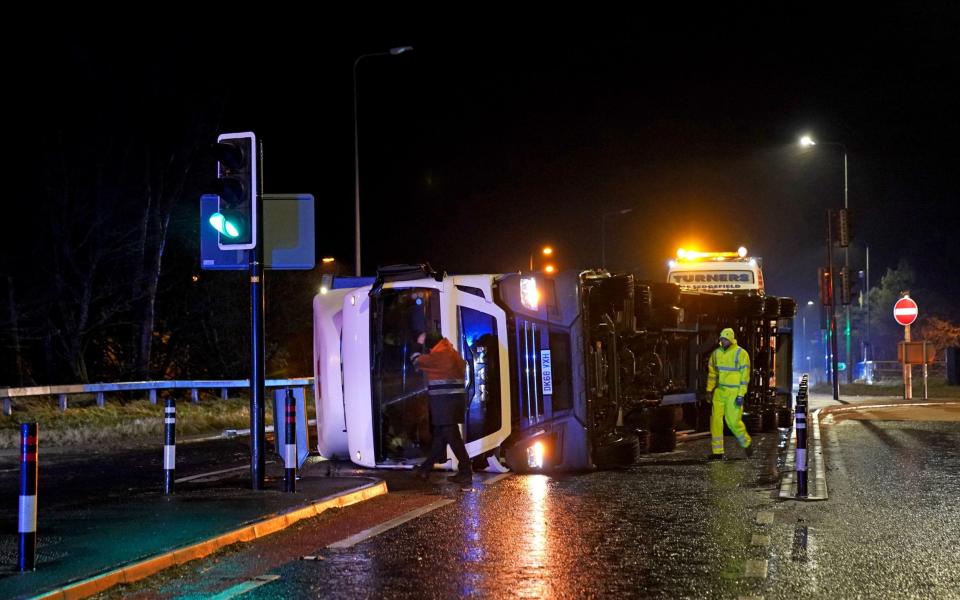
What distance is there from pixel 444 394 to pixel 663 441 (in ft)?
17.9

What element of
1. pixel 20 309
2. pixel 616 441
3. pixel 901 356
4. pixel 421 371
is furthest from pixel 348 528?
pixel 901 356

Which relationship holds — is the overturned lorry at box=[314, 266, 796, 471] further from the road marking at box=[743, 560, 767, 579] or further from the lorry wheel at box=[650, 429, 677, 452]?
the road marking at box=[743, 560, 767, 579]

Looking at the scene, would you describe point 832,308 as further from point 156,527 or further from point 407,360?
point 156,527

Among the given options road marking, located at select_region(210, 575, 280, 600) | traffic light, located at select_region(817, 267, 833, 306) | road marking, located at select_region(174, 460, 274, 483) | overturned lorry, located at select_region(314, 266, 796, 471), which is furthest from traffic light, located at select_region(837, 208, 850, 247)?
road marking, located at select_region(210, 575, 280, 600)

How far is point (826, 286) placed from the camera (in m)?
32.3

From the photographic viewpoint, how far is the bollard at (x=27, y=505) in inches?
286

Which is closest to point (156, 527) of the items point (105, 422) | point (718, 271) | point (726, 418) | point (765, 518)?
point (765, 518)

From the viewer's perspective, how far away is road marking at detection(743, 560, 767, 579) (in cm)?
736

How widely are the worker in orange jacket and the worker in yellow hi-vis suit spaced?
168 inches

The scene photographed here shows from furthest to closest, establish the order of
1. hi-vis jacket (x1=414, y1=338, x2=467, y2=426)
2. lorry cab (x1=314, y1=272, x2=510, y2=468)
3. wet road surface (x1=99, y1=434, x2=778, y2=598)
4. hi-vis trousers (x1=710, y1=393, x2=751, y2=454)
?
hi-vis trousers (x1=710, y1=393, x2=751, y2=454), lorry cab (x1=314, y1=272, x2=510, y2=468), hi-vis jacket (x1=414, y1=338, x2=467, y2=426), wet road surface (x1=99, y1=434, x2=778, y2=598)

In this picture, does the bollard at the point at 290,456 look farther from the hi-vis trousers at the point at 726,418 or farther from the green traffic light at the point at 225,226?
the hi-vis trousers at the point at 726,418

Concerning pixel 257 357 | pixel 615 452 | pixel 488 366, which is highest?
pixel 257 357

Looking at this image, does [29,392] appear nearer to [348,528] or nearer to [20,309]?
[20,309]

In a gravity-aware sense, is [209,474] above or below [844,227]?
below
